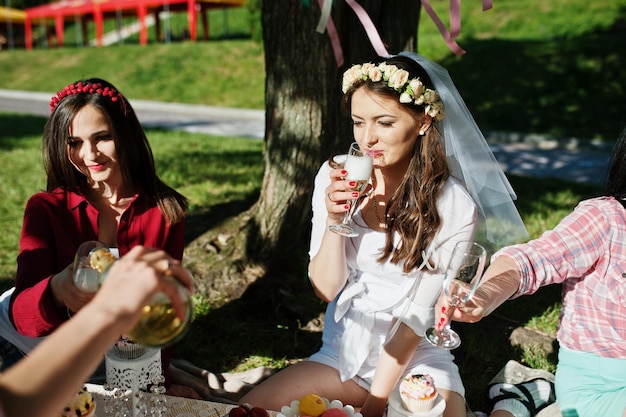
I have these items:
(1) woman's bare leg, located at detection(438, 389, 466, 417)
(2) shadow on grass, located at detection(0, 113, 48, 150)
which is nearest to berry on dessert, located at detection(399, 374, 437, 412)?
(1) woman's bare leg, located at detection(438, 389, 466, 417)

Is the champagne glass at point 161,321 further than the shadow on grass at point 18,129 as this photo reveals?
No

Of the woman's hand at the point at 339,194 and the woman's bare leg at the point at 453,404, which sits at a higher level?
the woman's hand at the point at 339,194

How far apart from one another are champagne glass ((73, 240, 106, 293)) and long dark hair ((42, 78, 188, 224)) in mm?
1356

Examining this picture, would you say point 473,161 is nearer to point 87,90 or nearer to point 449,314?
point 449,314

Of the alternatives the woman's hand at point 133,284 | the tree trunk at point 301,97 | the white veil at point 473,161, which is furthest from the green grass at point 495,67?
the woman's hand at point 133,284

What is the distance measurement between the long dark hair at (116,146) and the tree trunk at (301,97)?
1.48 meters

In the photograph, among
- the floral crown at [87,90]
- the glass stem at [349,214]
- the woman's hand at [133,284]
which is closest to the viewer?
the woman's hand at [133,284]

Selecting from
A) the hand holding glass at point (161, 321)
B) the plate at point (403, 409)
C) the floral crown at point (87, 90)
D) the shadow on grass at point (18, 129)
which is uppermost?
the floral crown at point (87, 90)

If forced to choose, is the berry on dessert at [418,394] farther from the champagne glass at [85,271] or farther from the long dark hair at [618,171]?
the champagne glass at [85,271]

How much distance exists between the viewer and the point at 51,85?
21.7m

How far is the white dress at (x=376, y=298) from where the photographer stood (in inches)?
113

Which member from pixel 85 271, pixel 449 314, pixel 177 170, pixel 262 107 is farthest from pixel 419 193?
pixel 262 107

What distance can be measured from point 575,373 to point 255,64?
17.8 metres

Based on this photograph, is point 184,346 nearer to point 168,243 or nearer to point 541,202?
point 168,243
